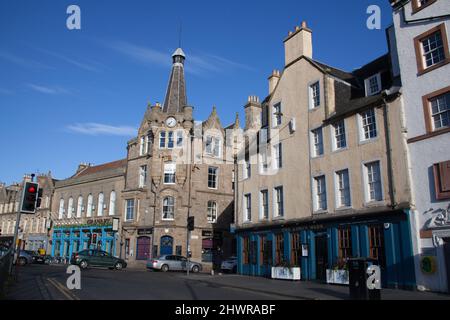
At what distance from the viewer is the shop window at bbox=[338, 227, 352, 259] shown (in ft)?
65.4

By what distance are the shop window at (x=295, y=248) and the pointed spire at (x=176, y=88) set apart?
73.6 ft

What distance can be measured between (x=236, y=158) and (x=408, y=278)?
1604 centimetres

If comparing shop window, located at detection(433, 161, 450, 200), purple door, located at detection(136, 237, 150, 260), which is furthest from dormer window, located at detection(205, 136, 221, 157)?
shop window, located at detection(433, 161, 450, 200)

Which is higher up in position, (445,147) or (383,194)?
(445,147)

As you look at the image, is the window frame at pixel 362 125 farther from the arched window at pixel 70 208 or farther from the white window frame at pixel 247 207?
the arched window at pixel 70 208

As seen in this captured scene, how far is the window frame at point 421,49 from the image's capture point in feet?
55.1

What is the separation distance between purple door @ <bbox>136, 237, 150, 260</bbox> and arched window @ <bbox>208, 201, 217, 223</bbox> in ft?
20.9

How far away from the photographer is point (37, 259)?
38.8m

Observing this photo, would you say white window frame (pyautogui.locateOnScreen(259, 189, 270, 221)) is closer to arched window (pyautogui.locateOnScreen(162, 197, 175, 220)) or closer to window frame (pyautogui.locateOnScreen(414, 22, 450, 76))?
window frame (pyautogui.locateOnScreen(414, 22, 450, 76))

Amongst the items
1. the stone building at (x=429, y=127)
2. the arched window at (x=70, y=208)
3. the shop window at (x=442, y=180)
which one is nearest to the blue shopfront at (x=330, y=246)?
the stone building at (x=429, y=127)

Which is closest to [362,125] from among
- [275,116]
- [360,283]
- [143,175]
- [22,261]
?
[275,116]

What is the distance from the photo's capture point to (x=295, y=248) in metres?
23.6
